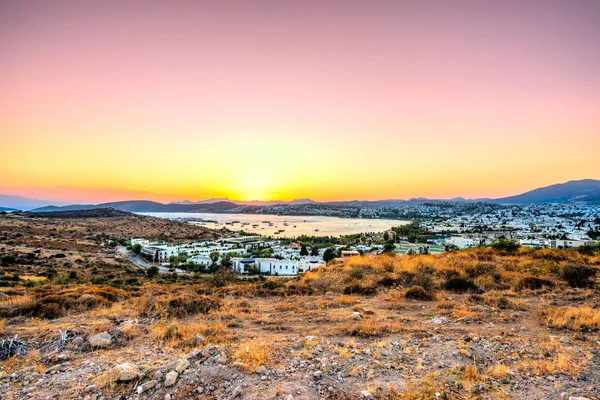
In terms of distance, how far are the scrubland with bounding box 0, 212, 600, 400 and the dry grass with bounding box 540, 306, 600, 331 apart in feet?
0.09

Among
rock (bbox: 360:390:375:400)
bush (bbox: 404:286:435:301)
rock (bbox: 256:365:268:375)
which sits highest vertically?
rock (bbox: 256:365:268:375)

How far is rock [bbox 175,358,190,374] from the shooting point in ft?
15.0

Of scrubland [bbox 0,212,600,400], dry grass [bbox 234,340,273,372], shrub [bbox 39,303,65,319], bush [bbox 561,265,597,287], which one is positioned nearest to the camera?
scrubland [bbox 0,212,600,400]

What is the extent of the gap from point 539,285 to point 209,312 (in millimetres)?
10863

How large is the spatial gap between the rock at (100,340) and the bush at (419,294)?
824 centimetres

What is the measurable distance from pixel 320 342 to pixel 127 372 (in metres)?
3.31

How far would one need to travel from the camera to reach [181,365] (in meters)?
4.64

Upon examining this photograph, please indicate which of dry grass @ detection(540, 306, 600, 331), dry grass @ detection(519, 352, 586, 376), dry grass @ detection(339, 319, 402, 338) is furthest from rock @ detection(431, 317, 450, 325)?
dry grass @ detection(519, 352, 586, 376)

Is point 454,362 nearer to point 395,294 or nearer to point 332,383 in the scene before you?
point 332,383

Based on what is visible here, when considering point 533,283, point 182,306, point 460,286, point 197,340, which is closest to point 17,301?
point 182,306

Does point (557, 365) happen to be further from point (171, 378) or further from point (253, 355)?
point (171, 378)

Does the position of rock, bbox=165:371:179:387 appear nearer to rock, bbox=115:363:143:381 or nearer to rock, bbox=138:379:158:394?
rock, bbox=138:379:158:394

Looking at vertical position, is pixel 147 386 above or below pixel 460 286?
above

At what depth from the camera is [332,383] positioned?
14.2ft
